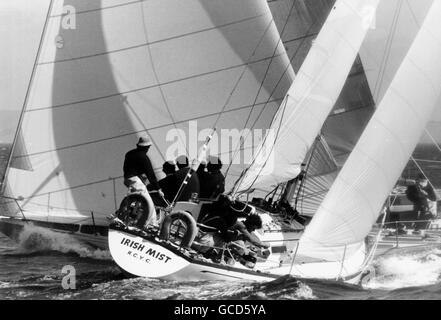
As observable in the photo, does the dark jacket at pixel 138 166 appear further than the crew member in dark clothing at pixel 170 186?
No

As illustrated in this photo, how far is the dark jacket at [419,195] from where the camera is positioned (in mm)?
15156

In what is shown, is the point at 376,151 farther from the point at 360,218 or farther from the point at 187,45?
the point at 187,45

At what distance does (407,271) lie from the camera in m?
13.5

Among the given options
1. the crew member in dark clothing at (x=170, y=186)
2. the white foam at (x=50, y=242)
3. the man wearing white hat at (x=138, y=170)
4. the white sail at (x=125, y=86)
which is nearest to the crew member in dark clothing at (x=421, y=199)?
the white sail at (x=125, y=86)

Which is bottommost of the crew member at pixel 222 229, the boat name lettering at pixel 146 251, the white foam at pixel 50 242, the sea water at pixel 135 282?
the sea water at pixel 135 282

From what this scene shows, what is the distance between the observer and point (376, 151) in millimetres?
11148

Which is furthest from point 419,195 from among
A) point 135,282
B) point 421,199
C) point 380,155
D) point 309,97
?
point 135,282

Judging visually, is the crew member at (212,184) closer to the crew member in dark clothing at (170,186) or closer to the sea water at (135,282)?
the crew member in dark clothing at (170,186)

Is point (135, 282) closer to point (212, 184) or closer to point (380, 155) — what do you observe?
point (212, 184)

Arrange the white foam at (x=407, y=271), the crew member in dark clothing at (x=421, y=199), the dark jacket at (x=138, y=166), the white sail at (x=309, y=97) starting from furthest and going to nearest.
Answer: the crew member in dark clothing at (x=421, y=199), the white foam at (x=407, y=271), the white sail at (x=309, y=97), the dark jacket at (x=138, y=166)

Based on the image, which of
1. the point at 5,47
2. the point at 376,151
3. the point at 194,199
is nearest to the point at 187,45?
the point at 5,47

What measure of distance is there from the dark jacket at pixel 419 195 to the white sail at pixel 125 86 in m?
2.71

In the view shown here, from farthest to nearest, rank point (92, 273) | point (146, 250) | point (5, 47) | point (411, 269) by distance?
point (5, 47) < point (411, 269) < point (92, 273) < point (146, 250)

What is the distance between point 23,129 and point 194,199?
3.80 metres
